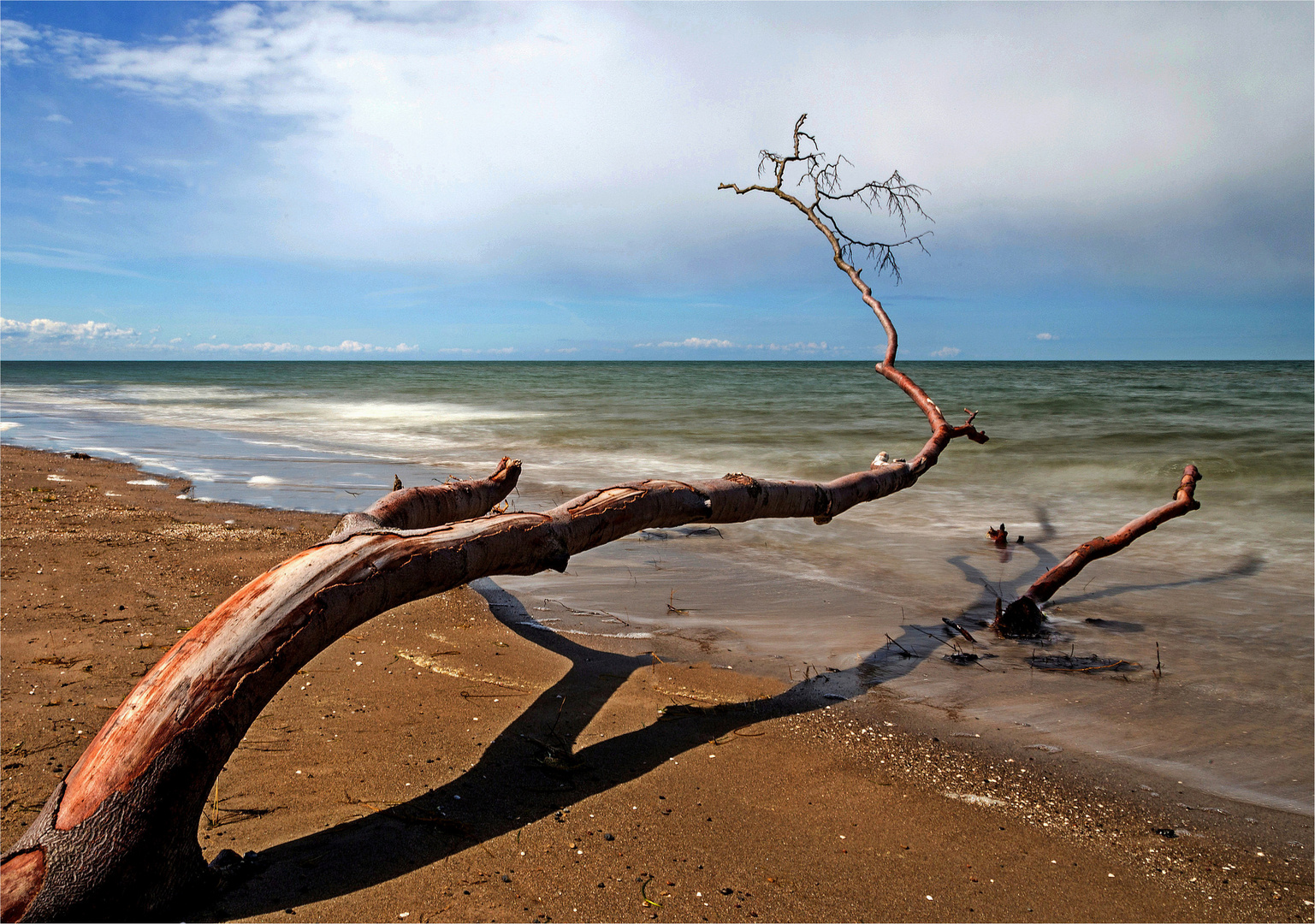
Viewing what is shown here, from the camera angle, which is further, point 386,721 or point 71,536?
point 71,536

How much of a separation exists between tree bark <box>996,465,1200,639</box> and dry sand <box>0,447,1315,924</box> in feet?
5.10

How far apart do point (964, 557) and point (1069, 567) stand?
200 cm

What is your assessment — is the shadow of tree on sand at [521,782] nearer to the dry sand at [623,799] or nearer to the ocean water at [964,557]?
the dry sand at [623,799]

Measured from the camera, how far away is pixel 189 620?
4.11 meters

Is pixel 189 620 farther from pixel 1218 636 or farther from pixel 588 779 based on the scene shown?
pixel 1218 636

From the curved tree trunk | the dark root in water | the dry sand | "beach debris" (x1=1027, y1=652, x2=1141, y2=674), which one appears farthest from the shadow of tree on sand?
the dark root in water

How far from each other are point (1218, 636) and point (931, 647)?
6.95ft

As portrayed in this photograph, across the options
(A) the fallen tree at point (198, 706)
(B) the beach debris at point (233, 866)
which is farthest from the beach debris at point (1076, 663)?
(B) the beach debris at point (233, 866)

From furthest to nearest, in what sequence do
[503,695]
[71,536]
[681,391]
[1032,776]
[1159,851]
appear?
[681,391] < [71,536] < [503,695] < [1032,776] < [1159,851]

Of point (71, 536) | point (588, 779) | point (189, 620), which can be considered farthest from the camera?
point (71, 536)

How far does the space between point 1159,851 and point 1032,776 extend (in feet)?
1.65

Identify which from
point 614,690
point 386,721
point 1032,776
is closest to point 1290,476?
point 1032,776

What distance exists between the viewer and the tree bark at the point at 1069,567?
15.7 feet

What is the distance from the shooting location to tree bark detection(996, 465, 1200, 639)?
4781mm
